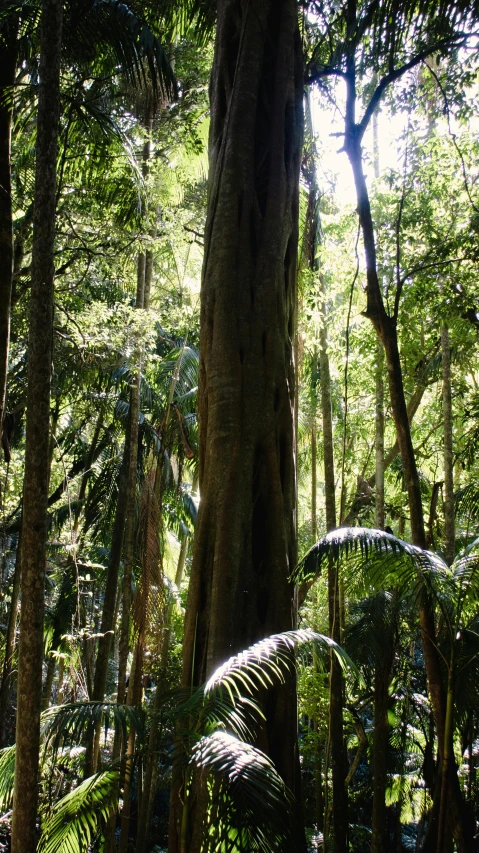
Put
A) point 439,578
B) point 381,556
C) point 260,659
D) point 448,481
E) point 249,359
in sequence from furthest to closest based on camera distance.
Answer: point 448,481 < point 249,359 < point 381,556 < point 439,578 < point 260,659

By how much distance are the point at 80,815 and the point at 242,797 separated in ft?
4.00

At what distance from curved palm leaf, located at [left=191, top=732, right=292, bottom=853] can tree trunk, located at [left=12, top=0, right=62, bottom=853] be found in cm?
124

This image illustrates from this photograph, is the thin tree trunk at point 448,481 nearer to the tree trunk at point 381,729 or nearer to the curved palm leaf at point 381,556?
the tree trunk at point 381,729

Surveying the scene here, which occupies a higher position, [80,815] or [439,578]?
[439,578]

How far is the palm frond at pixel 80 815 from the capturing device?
318 centimetres

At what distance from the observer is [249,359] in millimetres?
4086

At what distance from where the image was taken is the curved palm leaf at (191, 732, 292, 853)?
2.40 metres

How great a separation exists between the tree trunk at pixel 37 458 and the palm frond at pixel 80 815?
0.51 ft

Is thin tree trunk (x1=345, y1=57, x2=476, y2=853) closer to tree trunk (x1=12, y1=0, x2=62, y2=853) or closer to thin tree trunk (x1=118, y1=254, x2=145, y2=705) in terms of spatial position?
tree trunk (x1=12, y1=0, x2=62, y2=853)

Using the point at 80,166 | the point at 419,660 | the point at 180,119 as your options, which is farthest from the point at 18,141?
the point at 419,660

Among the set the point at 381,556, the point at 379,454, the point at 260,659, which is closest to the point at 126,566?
the point at 379,454

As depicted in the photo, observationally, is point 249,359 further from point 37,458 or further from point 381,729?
point 381,729

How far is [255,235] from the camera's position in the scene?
14.6ft

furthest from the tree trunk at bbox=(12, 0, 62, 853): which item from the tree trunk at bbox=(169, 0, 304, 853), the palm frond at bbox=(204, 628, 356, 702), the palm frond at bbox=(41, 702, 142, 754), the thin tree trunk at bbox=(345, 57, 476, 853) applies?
the thin tree trunk at bbox=(345, 57, 476, 853)
